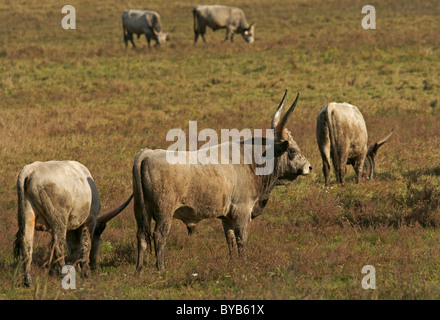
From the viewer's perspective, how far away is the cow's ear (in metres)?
9.03

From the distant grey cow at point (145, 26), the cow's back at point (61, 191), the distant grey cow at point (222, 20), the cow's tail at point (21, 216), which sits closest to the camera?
the cow's tail at point (21, 216)

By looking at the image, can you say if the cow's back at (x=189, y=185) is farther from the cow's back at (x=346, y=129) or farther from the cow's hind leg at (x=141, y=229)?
the cow's back at (x=346, y=129)

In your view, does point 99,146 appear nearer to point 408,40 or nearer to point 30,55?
point 30,55

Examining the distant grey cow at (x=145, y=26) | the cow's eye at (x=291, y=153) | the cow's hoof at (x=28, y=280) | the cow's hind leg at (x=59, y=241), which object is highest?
the distant grey cow at (x=145, y=26)

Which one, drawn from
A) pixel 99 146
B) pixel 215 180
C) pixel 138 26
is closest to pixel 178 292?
pixel 215 180

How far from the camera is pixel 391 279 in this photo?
303 inches

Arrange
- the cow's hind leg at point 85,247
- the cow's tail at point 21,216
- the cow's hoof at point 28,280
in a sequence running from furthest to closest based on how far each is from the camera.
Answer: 1. the cow's hind leg at point 85,247
2. the cow's tail at point 21,216
3. the cow's hoof at point 28,280

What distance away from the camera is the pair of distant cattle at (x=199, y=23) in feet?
102

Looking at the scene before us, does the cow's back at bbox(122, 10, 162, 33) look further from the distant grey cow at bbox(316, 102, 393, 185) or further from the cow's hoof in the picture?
the cow's hoof

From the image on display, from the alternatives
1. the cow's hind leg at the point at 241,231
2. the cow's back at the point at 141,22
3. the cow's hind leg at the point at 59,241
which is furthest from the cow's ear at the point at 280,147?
the cow's back at the point at 141,22

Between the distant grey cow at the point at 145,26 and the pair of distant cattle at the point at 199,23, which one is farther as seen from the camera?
the pair of distant cattle at the point at 199,23

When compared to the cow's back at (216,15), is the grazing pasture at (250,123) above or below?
below

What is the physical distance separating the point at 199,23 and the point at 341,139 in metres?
20.4

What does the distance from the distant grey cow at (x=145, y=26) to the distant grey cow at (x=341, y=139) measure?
19008 mm
